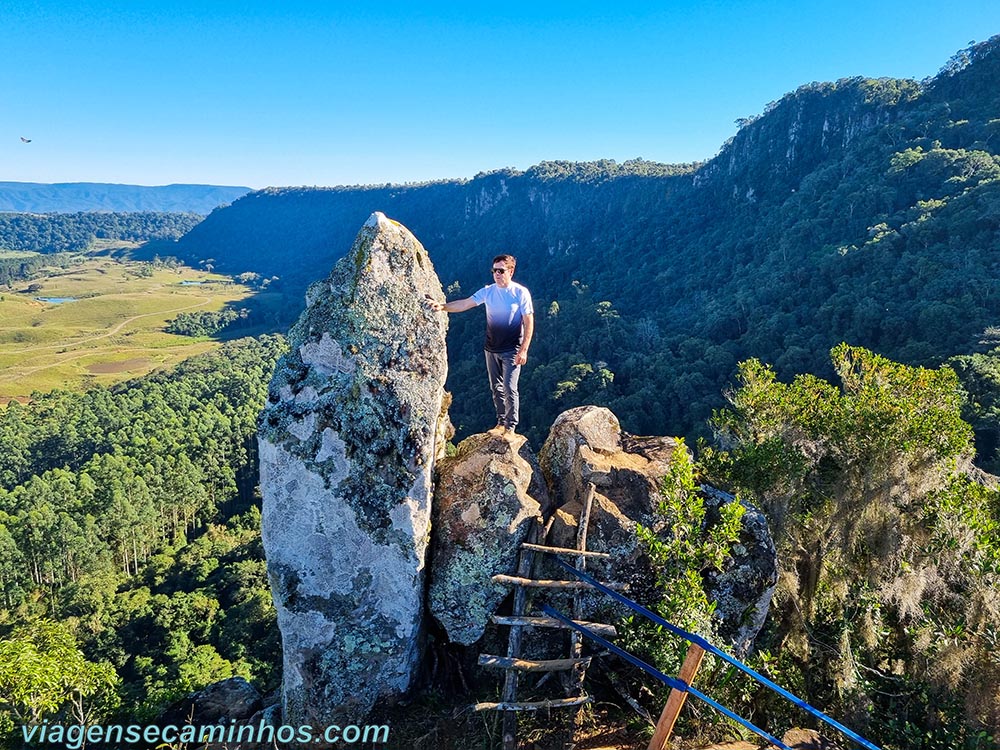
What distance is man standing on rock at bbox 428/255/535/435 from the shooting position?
24.8 feet

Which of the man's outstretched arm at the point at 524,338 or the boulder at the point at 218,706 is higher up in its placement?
the man's outstretched arm at the point at 524,338

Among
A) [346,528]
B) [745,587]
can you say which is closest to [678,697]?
[745,587]

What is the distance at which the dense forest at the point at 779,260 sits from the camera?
46406mm

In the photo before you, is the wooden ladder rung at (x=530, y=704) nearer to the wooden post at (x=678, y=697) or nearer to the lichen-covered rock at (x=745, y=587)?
the wooden post at (x=678, y=697)

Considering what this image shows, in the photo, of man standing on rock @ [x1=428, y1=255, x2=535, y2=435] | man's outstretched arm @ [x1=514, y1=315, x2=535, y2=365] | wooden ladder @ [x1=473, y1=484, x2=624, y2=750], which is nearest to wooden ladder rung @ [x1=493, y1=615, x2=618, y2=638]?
wooden ladder @ [x1=473, y1=484, x2=624, y2=750]

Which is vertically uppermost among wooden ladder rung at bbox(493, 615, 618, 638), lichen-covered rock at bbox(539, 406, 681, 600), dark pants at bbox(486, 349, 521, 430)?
dark pants at bbox(486, 349, 521, 430)

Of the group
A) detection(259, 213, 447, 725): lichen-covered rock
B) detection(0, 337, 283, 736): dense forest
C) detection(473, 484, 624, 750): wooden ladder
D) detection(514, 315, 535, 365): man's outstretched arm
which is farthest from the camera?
detection(0, 337, 283, 736): dense forest

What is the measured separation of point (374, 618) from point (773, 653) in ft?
16.7

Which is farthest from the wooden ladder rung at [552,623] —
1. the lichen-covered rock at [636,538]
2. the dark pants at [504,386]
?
the dark pants at [504,386]

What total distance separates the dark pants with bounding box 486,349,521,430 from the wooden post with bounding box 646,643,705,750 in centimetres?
407

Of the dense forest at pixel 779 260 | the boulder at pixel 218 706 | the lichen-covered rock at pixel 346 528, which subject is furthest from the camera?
the dense forest at pixel 779 260

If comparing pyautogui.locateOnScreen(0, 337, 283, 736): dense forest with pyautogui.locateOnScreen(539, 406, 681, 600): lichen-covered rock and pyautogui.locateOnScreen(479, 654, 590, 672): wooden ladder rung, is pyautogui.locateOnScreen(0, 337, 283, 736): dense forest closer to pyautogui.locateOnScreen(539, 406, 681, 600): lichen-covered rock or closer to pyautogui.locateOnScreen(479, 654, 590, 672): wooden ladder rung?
pyautogui.locateOnScreen(479, 654, 590, 672): wooden ladder rung

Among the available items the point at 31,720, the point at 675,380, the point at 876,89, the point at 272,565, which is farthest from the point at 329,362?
the point at 876,89

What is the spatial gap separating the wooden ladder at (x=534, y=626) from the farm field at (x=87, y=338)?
117 m
